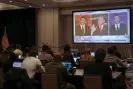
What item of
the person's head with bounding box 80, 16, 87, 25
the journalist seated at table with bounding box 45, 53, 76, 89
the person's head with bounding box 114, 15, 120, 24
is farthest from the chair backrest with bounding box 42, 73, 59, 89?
the person's head with bounding box 80, 16, 87, 25

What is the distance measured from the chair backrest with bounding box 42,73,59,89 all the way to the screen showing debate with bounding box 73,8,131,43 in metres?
7.13

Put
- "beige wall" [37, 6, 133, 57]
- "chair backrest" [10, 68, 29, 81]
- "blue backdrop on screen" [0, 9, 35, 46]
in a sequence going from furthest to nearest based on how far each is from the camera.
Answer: "blue backdrop on screen" [0, 9, 35, 46]
"beige wall" [37, 6, 133, 57]
"chair backrest" [10, 68, 29, 81]

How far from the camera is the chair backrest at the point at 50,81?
4.43 m

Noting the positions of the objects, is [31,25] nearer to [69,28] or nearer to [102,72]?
[69,28]

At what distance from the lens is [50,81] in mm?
4461

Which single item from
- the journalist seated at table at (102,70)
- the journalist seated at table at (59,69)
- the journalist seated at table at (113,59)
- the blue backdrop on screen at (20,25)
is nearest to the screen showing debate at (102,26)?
the blue backdrop on screen at (20,25)

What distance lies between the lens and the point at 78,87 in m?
5.77

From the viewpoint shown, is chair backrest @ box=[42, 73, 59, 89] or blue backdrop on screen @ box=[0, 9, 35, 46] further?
blue backdrop on screen @ box=[0, 9, 35, 46]

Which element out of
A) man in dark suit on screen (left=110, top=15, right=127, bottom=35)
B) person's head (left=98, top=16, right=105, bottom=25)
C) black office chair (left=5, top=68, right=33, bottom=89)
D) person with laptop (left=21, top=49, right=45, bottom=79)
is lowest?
black office chair (left=5, top=68, right=33, bottom=89)

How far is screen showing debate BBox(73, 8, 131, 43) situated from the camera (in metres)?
11.0

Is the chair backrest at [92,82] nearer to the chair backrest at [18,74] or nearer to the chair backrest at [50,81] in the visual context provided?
the chair backrest at [50,81]

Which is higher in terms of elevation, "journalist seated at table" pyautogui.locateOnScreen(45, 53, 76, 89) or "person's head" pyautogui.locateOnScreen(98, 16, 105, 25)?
"person's head" pyautogui.locateOnScreen(98, 16, 105, 25)

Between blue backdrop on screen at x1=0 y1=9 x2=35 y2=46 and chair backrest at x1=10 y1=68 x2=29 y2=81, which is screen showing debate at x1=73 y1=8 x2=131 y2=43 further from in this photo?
chair backrest at x1=10 y1=68 x2=29 y2=81

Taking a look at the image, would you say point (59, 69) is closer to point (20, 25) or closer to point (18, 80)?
point (18, 80)
